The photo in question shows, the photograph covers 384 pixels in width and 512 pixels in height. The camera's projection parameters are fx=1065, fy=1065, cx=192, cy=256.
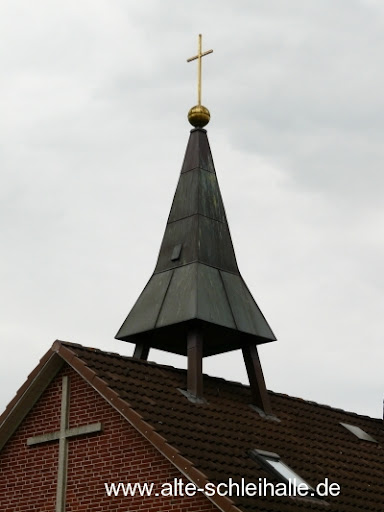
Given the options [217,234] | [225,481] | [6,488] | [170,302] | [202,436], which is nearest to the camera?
[225,481]

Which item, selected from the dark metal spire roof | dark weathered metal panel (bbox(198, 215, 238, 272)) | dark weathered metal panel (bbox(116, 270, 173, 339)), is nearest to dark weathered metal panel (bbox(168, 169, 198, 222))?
the dark metal spire roof

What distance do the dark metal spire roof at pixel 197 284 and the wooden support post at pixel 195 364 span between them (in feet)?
0.69

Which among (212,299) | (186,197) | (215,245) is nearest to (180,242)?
(215,245)

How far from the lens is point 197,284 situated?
17.2 metres

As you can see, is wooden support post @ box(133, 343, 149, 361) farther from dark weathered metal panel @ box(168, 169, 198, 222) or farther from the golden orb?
the golden orb

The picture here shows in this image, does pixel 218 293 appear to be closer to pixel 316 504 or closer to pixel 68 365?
pixel 68 365

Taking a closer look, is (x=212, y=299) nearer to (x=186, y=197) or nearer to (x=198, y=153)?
(x=186, y=197)

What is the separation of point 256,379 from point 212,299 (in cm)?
161

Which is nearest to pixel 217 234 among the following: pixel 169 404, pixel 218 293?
pixel 218 293

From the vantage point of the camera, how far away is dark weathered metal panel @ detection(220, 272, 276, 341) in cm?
1755

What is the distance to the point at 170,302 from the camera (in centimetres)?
1730

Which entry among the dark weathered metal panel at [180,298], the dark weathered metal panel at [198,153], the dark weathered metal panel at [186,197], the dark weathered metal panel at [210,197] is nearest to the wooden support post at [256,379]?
the dark weathered metal panel at [180,298]

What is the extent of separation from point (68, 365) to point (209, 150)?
5.44m

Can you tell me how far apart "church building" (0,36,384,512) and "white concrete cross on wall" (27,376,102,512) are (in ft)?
0.06
